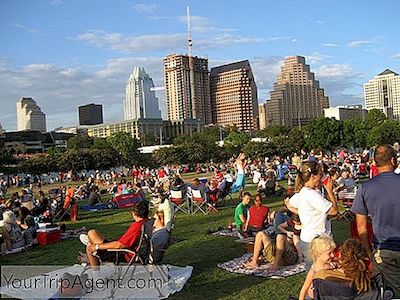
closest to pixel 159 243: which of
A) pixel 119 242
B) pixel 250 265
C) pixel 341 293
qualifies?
pixel 119 242

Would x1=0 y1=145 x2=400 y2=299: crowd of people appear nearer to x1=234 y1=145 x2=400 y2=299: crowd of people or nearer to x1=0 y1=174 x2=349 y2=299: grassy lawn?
x1=234 y1=145 x2=400 y2=299: crowd of people

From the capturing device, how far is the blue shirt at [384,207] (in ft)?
14.2

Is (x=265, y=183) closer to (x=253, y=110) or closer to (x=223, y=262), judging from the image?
(x=223, y=262)

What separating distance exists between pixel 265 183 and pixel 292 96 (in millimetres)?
174467

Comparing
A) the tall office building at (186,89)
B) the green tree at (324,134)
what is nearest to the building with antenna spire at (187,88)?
Answer: the tall office building at (186,89)

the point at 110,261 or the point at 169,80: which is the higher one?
the point at 169,80

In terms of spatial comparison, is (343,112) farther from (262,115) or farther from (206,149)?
(206,149)

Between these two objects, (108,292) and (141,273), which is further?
(141,273)

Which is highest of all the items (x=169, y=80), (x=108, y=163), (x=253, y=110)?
(x=169, y=80)

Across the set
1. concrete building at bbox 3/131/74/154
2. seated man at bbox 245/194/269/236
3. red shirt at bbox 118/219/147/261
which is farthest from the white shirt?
concrete building at bbox 3/131/74/154

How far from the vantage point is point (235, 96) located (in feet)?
544

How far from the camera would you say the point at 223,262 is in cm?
809

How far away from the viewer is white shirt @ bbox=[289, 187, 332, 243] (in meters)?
5.54

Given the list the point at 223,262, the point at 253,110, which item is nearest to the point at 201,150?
the point at 223,262
